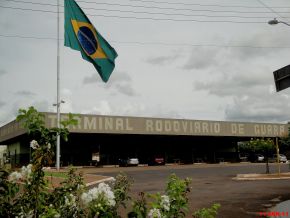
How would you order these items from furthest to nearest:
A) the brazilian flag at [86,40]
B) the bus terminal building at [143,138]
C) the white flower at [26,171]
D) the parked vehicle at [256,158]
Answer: the parked vehicle at [256,158]
the bus terminal building at [143,138]
the brazilian flag at [86,40]
the white flower at [26,171]

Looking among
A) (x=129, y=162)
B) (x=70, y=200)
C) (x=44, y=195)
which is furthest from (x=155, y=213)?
(x=129, y=162)

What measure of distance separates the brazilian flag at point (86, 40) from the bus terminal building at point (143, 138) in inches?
1412

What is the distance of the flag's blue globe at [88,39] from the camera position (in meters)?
9.93

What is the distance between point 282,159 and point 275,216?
163 feet

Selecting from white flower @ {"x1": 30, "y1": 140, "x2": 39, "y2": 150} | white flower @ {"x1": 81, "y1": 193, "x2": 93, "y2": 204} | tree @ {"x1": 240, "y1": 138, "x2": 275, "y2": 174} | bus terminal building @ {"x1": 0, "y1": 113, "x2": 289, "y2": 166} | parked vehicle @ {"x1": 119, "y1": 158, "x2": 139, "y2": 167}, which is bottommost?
parked vehicle @ {"x1": 119, "y1": 158, "x2": 139, "y2": 167}

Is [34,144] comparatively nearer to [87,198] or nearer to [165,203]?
[87,198]

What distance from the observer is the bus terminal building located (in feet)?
164

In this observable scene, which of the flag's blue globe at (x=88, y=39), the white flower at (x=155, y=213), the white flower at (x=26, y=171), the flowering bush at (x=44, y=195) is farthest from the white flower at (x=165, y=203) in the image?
the flag's blue globe at (x=88, y=39)

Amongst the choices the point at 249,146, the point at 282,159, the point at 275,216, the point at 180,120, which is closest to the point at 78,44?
the point at 275,216

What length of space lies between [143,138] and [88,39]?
5153 centimetres

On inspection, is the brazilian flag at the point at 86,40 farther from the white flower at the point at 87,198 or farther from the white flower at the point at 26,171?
the white flower at the point at 87,198

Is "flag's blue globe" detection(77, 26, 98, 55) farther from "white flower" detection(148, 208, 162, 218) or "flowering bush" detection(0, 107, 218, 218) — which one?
"white flower" detection(148, 208, 162, 218)

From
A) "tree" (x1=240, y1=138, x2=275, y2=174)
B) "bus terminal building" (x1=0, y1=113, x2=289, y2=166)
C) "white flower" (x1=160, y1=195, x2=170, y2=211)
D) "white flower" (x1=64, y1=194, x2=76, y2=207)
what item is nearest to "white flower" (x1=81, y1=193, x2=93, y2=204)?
"white flower" (x1=64, y1=194, x2=76, y2=207)

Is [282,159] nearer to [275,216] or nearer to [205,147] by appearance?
[205,147]
